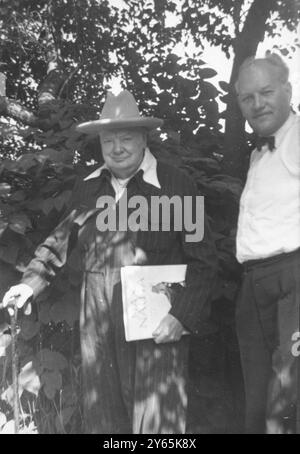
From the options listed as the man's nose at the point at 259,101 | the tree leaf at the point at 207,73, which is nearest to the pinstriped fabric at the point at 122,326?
the man's nose at the point at 259,101

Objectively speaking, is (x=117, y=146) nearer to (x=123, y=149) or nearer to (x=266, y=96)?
(x=123, y=149)

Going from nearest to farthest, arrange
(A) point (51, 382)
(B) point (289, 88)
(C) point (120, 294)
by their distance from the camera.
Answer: (B) point (289, 88) < (C) point (120, 294) < (A) point (51, 382)

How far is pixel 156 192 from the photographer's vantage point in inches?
95.8

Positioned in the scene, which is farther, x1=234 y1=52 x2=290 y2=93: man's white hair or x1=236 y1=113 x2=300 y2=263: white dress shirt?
x1=234 y1=52 x2=290 y2=93: man's white hair

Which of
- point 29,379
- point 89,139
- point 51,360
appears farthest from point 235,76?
point 29,379

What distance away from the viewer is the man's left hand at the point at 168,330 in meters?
2.29

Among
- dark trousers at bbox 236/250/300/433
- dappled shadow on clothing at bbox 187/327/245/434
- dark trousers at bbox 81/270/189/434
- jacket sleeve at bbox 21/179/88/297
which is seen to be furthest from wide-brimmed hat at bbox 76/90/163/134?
dappled shadow on clothing at bbox 187/327/245/434

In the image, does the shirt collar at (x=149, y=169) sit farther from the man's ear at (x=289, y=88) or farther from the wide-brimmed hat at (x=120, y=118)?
the man's ear at (x=289, y=88)

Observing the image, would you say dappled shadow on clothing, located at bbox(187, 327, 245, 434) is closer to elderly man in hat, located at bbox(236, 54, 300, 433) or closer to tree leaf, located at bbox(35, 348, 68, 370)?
tree leaf, located at bbox(35, 348, 68, 370)

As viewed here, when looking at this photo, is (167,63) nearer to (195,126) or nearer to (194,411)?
(195,126)

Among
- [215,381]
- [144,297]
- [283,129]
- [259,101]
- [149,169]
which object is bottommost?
[215,381]

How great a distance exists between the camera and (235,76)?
3709 millimetres

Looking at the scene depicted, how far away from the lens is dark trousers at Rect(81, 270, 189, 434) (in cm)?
234

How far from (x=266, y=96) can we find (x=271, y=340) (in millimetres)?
1004
